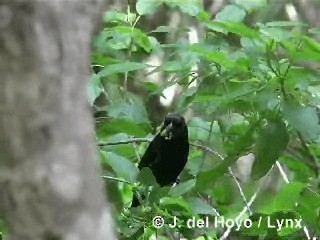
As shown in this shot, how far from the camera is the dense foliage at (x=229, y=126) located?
1469 millimetres

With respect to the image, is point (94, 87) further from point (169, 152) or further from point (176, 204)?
point (169, 152)

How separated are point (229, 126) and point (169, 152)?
18.9 inches

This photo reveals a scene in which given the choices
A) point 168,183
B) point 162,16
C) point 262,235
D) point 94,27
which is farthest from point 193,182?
point 162,16

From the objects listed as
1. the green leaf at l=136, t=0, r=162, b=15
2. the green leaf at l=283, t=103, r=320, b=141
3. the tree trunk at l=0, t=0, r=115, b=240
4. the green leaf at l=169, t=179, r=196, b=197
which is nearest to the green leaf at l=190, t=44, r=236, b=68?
the green leaf at l=283, t=103, r=320, b=141

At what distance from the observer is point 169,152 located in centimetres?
230

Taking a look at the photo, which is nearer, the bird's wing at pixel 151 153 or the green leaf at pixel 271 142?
the green leaf at pixel 271 142

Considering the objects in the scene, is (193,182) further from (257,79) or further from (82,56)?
(82,56)

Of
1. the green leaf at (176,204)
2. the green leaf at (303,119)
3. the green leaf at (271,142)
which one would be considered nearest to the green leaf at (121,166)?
the green leaf at (176,204)

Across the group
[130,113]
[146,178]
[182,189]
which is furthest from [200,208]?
[130,113]

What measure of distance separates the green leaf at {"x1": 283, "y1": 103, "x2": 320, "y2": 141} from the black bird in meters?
0.82

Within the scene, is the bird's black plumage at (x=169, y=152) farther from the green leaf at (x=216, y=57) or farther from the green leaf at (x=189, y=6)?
the green leaf at (x=216, y=57)

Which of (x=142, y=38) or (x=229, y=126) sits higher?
(x=142, y=38)

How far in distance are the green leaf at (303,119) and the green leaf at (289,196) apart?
154 millimetres

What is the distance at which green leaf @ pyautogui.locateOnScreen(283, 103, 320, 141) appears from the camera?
142 centimetres
